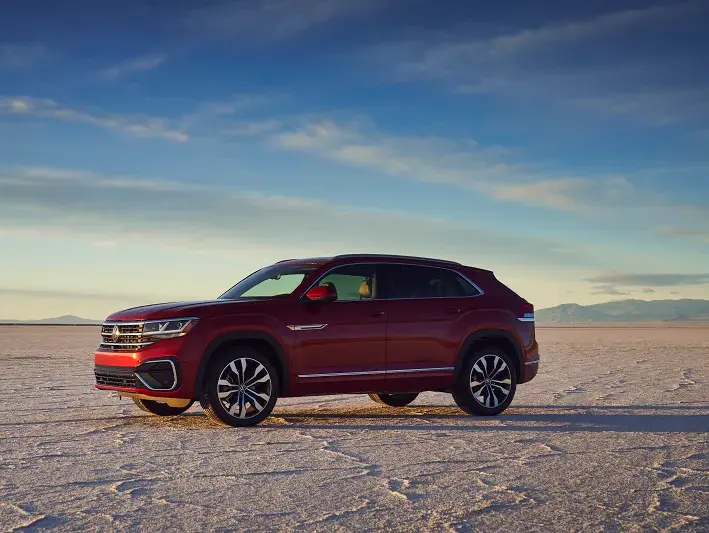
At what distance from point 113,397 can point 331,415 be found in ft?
12.1

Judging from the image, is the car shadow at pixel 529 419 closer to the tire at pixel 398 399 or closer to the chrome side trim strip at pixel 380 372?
the tire at pixel 398 399

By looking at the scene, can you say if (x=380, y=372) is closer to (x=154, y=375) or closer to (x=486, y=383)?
(x=486, y=383)

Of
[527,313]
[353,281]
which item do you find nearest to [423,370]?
[353,281]

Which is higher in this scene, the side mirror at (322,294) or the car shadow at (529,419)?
the side mirror at (322,294)

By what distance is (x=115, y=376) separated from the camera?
36.2 feet

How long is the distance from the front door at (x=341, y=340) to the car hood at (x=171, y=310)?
0.76 meters

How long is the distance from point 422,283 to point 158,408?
3.30 meters

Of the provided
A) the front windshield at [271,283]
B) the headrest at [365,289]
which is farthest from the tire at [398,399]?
the front windshield at [271,283]

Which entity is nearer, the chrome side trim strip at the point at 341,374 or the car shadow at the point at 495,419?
the car shadow at the point at 495,419

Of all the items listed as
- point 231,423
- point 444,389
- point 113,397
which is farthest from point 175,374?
point 113,397

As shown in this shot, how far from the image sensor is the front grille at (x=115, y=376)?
35.4 ft

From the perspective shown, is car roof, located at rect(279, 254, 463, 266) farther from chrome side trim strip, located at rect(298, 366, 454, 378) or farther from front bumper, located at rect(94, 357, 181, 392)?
front bumper, located at rect(94, 357, 181, 392)

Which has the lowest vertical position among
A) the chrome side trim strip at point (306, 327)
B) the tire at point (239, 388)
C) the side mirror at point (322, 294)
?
the tire at point (239, 388)

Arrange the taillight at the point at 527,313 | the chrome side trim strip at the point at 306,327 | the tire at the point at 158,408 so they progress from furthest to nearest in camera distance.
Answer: the taillight at the point at 527,313
the tire at the point at 158,408
the chrome side trim strip at the point at 306,327
